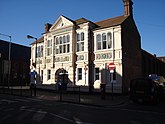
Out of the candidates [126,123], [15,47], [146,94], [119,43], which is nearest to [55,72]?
[119,43]

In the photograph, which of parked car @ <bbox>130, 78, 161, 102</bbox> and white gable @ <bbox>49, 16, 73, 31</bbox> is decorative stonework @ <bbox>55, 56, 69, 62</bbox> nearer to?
white gable @ <bbox>49, 16, 73, 31</bbox>

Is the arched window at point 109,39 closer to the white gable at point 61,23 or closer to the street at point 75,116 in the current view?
the white gable at point 61,23

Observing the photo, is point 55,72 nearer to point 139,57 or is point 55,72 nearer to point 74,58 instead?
point 74,58

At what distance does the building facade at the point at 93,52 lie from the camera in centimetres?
2239

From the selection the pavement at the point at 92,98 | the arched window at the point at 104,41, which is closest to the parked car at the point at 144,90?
the pavement at the point at 92,98

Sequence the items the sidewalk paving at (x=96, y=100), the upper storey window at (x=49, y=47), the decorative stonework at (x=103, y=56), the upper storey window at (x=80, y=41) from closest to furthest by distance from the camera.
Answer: the sidewalk paving at (x=96, y=100) → the decorative stonework at (x=103, y=56) → the upper storey window at (x=80, y=41) → the upper storey window at (x=49, y=47)

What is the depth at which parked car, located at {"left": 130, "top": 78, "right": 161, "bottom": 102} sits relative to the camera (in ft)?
48.4

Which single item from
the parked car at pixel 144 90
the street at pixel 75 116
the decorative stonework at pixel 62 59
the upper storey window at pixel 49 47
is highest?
the upper storey window at pixel 49 47

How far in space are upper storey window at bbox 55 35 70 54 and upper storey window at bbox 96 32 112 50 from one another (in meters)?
4.58

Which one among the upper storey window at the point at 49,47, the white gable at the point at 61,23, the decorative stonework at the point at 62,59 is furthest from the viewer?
the upper storey window at the point at 49,47

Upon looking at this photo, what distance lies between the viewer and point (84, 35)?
977 inches

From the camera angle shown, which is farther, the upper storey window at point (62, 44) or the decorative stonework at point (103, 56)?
the upper storey window at point (62, 44)

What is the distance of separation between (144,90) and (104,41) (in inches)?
403

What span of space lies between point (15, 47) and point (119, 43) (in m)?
41.1
